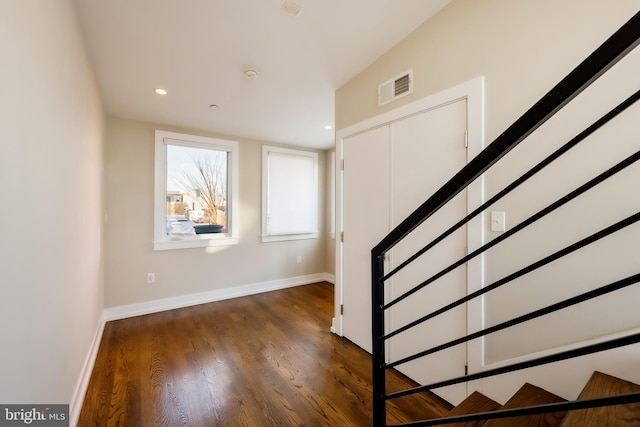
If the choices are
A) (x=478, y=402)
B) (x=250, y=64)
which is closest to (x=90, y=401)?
(x=478, y=402)

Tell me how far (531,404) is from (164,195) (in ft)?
13.0

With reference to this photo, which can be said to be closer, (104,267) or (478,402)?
(478,402)

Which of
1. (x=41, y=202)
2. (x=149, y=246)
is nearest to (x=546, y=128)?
(x=41, y=202)

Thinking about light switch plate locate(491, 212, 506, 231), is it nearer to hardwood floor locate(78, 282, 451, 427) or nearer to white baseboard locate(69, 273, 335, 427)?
hardwood floor locate(78, 282, 451, 427)

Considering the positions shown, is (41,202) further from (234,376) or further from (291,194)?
(291,194)

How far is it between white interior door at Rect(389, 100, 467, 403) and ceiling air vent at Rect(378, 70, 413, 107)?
0.21m

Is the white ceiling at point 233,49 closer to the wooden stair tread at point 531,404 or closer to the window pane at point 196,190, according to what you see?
the window pane at point 196,190

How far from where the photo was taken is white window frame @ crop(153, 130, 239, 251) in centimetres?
348

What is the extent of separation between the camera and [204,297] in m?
3.79

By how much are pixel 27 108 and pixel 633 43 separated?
1769mm

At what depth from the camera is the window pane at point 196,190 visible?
12.0 feet

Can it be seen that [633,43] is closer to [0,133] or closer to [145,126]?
[0,133]

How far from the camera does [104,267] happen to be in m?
3.14

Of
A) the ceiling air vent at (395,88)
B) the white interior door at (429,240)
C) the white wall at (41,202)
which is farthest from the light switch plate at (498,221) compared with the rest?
the white wall at (41,202)
